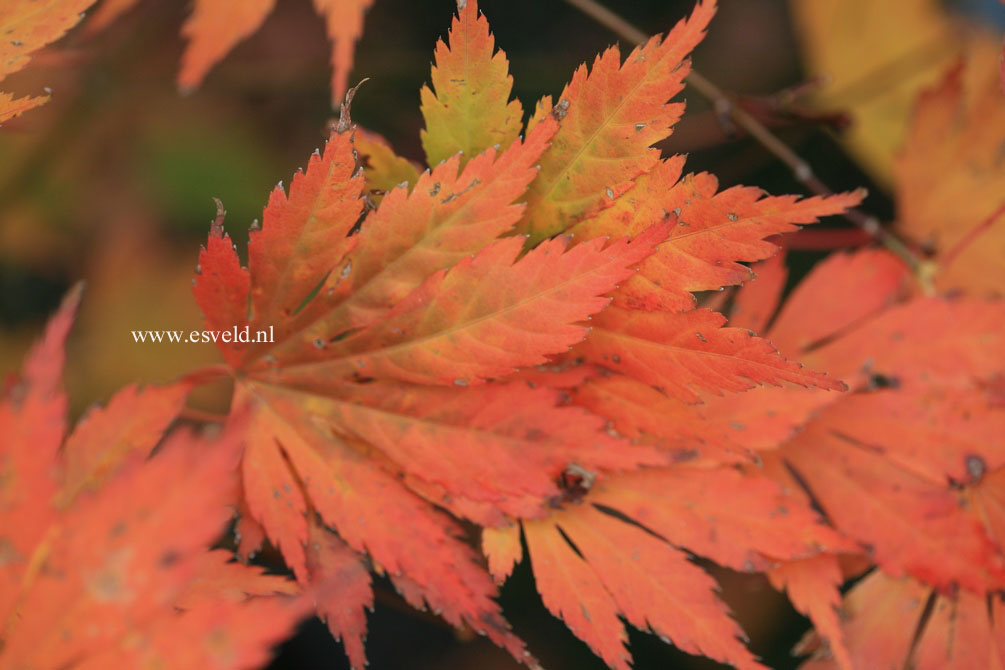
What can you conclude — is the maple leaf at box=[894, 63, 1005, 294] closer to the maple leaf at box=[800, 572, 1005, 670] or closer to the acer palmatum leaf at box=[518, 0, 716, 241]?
the maple leaf at box=[800, 572, 1005, 670]

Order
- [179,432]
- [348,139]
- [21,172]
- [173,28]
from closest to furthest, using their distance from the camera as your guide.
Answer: [179,432] → [348,139] → [21,172] → [173,28]

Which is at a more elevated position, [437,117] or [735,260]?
[437,117]

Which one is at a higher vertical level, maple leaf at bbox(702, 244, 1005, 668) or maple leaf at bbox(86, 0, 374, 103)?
maple leaf at bbox(86, 0, 374, 103)

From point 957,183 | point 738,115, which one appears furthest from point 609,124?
point 957,183

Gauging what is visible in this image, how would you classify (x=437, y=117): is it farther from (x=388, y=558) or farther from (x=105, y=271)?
(x=105, y=271)

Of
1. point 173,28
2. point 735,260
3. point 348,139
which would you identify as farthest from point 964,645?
point 173,28

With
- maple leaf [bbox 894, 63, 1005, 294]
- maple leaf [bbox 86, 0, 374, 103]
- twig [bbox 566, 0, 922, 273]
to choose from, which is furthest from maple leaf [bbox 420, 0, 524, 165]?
maple leaf [bbox 894, 63, 1005, 294]

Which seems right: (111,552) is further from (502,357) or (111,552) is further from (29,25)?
(29,25)
